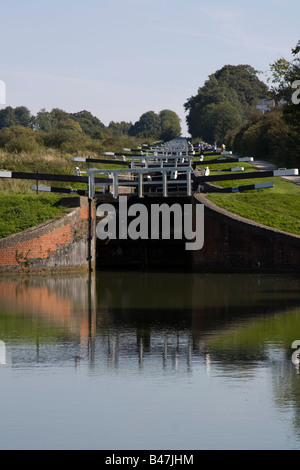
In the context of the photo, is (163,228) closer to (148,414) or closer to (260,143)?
(148,414)

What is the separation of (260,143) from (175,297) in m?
35.9

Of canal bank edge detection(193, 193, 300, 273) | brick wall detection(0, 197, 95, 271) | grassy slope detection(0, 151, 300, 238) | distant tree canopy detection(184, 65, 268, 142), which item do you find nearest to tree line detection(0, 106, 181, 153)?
distant tree canopy detection(184, 65, 268, 142)

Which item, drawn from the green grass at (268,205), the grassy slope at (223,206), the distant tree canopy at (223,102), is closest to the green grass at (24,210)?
the grassy slope at (223,206)

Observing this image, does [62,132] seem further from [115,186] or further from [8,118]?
[8,118]

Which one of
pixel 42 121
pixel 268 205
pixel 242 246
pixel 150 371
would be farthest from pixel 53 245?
pixel 42 121

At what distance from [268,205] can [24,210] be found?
8000 millimetres

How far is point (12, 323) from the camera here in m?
14.5

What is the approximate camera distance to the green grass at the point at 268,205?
2494cm

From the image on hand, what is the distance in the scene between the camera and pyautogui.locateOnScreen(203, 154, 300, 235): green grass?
24.9 metres

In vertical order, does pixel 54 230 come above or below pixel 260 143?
below

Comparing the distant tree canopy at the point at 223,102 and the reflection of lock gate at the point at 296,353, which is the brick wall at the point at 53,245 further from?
the distant tree canopy at the point at 223,102

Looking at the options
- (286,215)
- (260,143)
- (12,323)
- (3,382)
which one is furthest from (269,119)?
(3,382)

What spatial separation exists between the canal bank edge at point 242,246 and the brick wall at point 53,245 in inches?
136

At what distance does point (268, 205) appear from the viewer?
27312 millimetres
